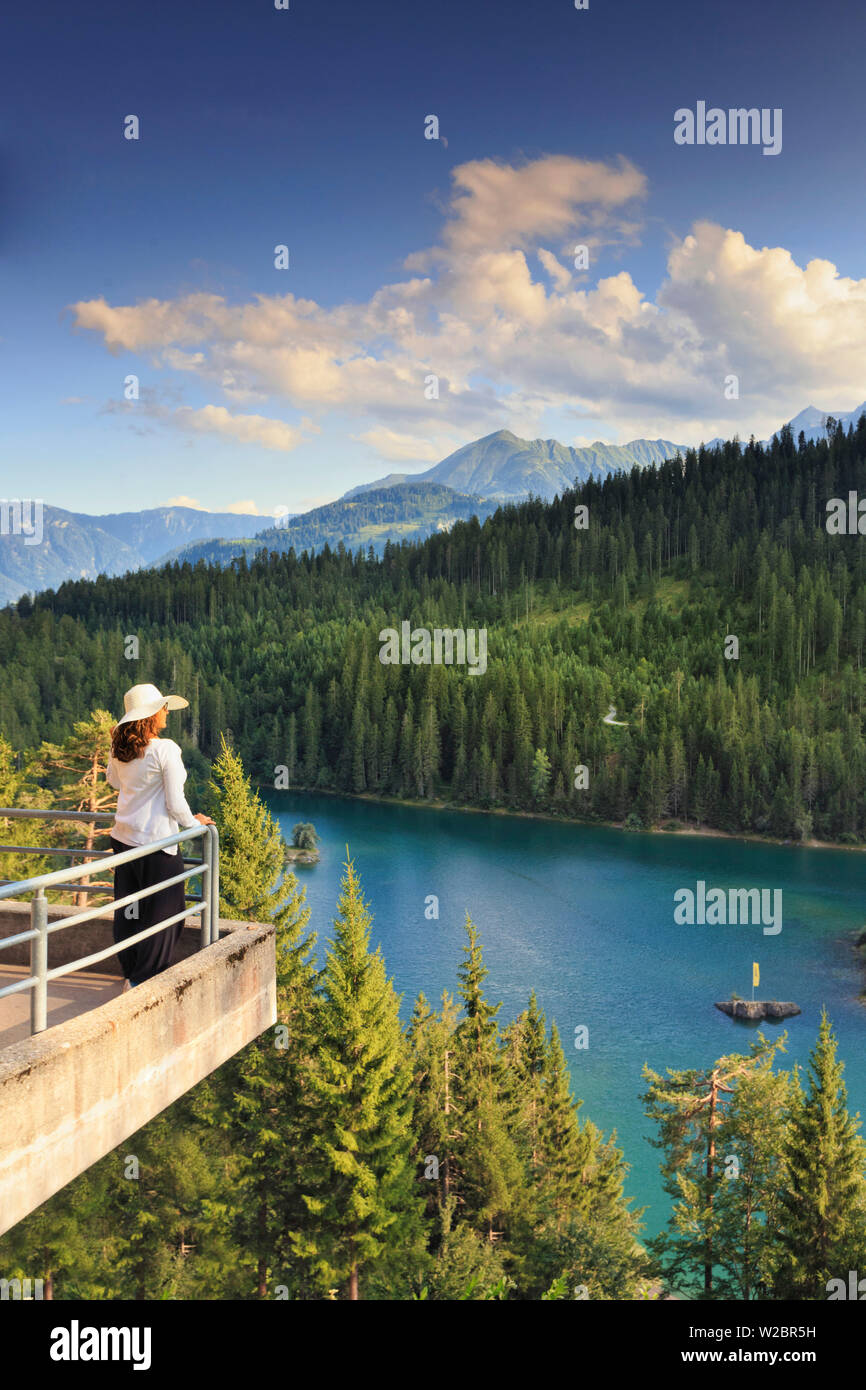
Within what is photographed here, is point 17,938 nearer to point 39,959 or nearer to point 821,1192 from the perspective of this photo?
point 39,959

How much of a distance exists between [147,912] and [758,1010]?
51725 millimetres

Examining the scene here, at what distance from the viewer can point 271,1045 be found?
104ft

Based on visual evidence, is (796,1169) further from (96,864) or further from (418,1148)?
(96,864)

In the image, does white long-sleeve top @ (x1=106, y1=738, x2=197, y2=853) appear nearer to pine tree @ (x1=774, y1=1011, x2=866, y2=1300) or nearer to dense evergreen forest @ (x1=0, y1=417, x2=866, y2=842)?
pine tree @ (x1=774, y1=1011, x2=866, y2=1300)

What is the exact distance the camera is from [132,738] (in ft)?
26.4

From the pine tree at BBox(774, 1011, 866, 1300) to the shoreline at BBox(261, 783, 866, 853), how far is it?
76353 mm

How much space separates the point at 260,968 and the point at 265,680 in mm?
147904

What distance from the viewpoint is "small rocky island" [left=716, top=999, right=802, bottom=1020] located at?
52469 mm

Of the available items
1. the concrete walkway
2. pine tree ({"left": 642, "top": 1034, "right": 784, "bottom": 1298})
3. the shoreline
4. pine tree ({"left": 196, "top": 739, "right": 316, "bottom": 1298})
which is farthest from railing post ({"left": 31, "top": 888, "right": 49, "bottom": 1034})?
the shoreline

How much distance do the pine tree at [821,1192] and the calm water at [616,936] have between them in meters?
10.1

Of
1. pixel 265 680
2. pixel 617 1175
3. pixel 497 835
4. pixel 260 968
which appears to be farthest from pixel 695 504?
pixel 260 968

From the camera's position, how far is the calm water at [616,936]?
48175mm

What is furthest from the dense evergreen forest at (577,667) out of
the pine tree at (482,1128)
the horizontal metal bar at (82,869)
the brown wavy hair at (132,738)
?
the brown wavy hair at (132,738)
